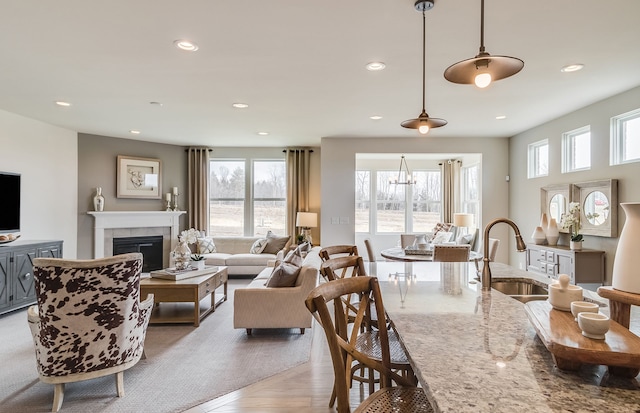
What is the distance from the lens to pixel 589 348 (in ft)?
2.74

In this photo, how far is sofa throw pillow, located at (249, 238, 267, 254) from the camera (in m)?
6.78

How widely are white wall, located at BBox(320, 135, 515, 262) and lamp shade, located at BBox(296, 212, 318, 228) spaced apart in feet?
2.32

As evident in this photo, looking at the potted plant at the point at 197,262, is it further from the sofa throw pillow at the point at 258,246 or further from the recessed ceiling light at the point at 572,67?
the recessed ceiling light at the point at 572,67

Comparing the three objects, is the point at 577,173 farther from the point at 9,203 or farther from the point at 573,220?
the point at 9,203

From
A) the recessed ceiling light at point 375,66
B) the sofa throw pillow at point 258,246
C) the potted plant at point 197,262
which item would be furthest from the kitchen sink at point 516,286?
the sofa throw pillow at point 258,246

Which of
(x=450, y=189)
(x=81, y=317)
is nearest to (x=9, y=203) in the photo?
(x=81, y=317)

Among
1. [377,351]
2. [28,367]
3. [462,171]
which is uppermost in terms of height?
[462,171]

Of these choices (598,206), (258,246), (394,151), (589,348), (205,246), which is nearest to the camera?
(589,348)

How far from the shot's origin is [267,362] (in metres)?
3.03

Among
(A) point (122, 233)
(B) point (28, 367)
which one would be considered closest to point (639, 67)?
(B) point (28, 367)

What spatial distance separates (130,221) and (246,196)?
90.4 inches

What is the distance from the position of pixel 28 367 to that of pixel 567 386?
377 cm

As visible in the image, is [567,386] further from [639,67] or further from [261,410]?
[639,67]

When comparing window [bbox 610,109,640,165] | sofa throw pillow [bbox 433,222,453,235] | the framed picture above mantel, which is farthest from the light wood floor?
sofa throw pillow [bbox 433,222,453,235]
